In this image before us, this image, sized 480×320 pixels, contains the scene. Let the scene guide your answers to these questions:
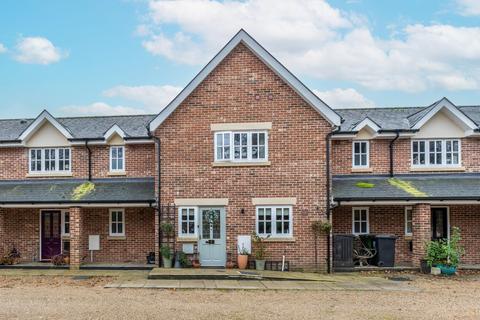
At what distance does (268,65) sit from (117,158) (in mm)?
7793

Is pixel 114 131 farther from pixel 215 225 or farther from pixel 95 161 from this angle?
pixel 215 225

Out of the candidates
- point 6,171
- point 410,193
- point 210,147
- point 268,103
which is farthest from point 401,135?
point 6,171

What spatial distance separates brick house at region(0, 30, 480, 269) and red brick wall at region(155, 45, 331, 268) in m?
0.04

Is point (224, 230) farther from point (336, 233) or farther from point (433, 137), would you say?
point (433, 137)

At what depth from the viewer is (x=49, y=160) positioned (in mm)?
22656

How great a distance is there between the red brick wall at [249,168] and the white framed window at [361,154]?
10.0 ft

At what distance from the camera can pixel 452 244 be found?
750 inches

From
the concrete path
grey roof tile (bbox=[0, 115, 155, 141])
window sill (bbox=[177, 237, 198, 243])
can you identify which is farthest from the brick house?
the concrete path

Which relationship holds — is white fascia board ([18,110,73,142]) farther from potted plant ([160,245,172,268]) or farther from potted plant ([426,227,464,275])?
potted plant ([426,227,464,275])

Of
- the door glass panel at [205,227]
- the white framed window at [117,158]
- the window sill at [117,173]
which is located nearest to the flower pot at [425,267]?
the door glass panel at [205,227]

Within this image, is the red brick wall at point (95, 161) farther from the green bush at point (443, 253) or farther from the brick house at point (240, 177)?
the green bush at point (443, 253)

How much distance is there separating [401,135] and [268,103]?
19.5 feet

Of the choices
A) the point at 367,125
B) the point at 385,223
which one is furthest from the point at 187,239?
the point at 367,125

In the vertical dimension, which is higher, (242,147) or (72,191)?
(242,147)
